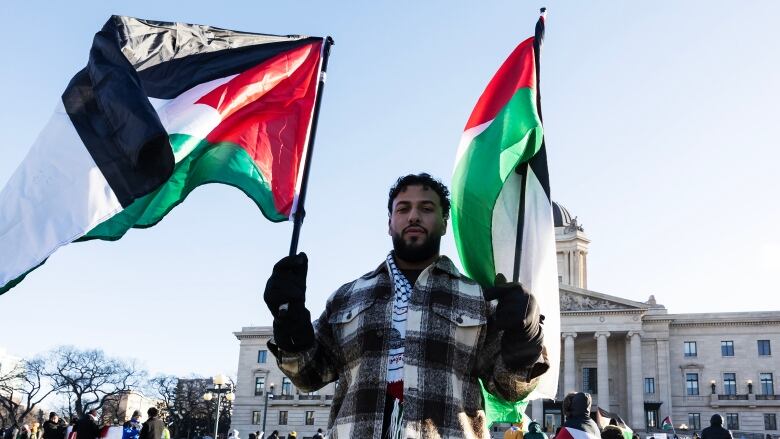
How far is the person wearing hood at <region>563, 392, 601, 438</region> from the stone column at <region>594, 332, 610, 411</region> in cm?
5629

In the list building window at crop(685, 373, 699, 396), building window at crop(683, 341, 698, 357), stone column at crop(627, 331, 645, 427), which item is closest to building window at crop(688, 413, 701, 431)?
building window at crop(685, 373, 699, 396)

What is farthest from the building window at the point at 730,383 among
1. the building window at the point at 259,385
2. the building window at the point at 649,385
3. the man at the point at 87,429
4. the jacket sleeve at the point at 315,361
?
the jacket sleeve at the point at 315,361

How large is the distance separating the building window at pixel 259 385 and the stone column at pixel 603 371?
3060 cm

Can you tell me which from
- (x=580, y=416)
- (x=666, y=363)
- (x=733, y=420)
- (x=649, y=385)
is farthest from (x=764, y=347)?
(x=580, y=416)

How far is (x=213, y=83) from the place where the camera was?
209 inches

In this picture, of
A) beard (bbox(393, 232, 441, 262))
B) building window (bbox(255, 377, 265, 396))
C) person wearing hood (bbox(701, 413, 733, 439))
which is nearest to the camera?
beard (bbox(393, 232, 441, 262))

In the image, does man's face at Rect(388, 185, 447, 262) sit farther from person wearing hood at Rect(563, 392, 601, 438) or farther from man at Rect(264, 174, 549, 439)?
person wearing hood at Rect(563, 392, 601, 438)

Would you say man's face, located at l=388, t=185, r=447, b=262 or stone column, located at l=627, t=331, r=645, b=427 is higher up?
stone column, located at l=627, t=331, r=645, b=427

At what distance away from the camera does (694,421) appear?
60875mm

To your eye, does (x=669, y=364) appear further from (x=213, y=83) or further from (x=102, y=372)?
(x=213, y=83)

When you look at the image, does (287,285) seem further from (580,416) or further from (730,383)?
(730,383)

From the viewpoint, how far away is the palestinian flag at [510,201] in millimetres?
4801

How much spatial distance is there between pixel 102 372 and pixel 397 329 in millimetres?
74577

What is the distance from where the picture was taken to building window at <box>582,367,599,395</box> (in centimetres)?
6350
